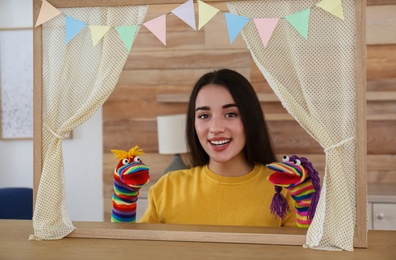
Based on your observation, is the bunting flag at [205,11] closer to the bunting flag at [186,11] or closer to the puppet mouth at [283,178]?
the bunting flag at [186,11]

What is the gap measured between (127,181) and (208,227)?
0.97ft

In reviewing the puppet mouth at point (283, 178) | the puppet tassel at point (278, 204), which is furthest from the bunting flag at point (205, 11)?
the puppet tassel at point (278, 204)

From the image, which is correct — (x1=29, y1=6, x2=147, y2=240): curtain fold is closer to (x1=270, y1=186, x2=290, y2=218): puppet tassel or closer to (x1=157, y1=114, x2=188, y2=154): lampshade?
(x1=270, y1=186, x2=290, y2=218): puppet tassel

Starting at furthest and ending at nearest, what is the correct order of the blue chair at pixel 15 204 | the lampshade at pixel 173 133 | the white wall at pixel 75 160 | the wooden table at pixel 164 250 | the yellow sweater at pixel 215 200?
the white wall at pixel 75 160, the lampshade at pixel 173 133, the blue chair at pixel 15 204, the yellow sweater at pixel 215 200, the wooden table at pixel 164 250

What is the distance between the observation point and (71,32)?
211 cm

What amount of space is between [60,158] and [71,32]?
1.31ft

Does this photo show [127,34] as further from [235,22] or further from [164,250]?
[164,250]

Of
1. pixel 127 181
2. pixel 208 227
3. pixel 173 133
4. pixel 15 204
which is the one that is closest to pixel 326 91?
pixel 208 227

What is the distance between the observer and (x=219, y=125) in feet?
7.68

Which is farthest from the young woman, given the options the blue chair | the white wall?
the white wall

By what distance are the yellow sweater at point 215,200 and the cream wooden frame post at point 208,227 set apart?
8.3 inches

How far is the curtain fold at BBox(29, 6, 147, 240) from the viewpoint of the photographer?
211 cm

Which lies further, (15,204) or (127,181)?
(15,204)

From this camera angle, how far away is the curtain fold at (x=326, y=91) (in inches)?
76.6
